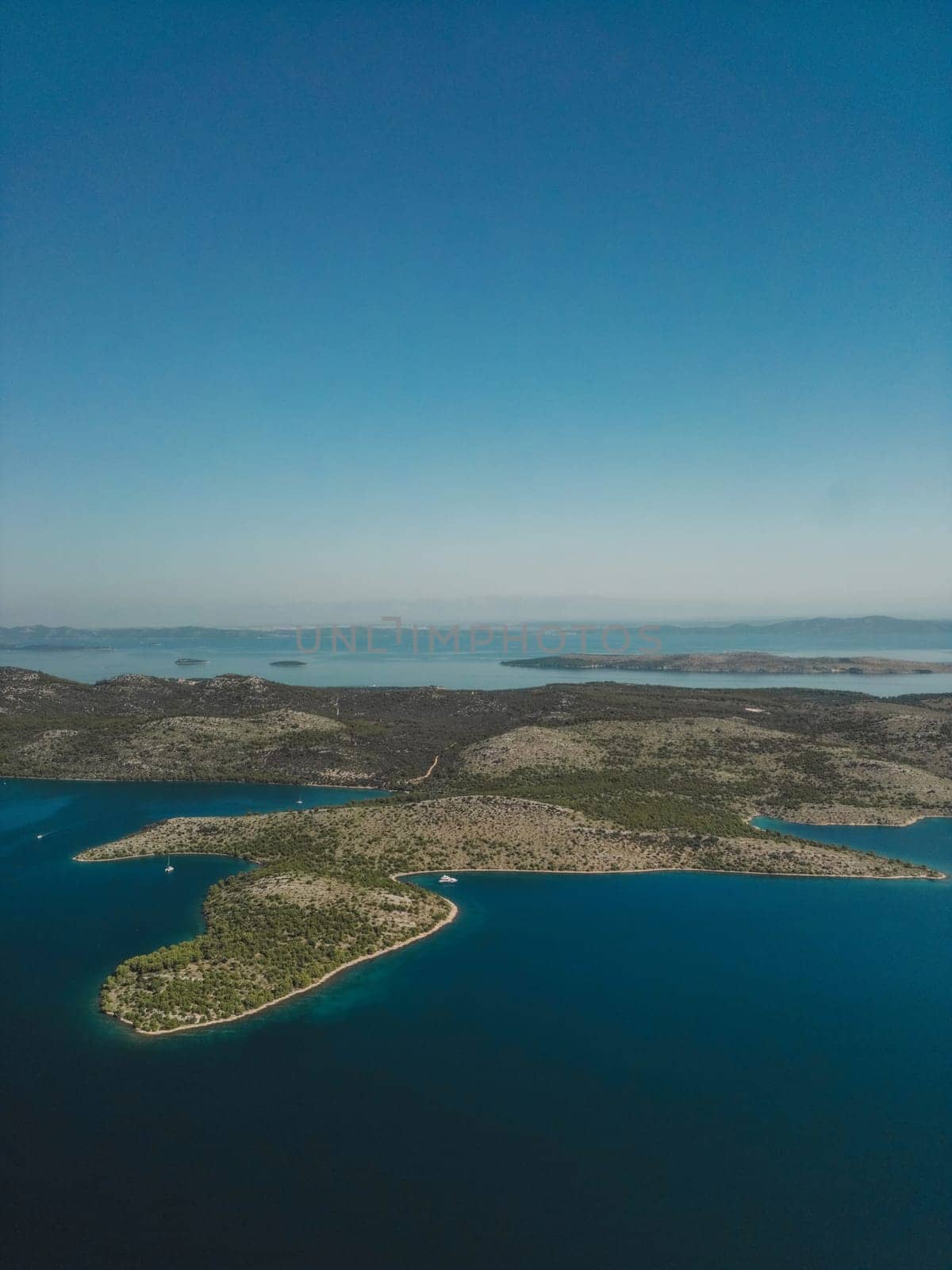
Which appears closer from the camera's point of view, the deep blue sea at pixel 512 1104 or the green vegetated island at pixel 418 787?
the deep blue sea at pixel 512 1104

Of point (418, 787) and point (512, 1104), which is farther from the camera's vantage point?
point (418, 787)

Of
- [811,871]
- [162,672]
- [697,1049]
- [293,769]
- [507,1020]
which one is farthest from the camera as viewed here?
[162,672]

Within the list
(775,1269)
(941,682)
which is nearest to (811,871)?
(775,1269)

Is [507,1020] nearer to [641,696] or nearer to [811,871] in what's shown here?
[811,871]

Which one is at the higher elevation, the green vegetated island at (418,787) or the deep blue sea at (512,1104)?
the green vegetated island at (418,787)
